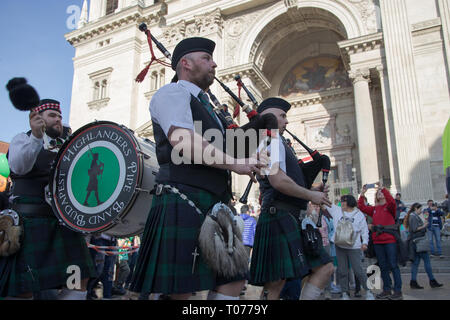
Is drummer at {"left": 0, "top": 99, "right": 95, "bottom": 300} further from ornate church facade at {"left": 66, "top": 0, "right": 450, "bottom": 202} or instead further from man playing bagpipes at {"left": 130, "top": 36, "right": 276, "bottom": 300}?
ornate church facade at {"left": 66, "top": 0, "right": 450, "bottom": 202}

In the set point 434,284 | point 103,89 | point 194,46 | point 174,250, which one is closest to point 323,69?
point 103,89

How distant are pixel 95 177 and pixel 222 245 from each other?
1.24 meters

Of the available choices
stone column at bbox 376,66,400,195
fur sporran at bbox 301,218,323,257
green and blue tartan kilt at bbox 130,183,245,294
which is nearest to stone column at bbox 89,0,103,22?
stone column at bbox 376,66,400,195

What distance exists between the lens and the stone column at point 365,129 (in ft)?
42.8

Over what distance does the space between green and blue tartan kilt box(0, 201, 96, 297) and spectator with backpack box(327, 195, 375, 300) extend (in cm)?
418

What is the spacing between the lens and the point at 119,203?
2217 mm

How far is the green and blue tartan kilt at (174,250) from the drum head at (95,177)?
0.54 meters

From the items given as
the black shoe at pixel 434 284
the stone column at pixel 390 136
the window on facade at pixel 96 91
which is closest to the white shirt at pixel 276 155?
the black shoe at pixel 434 284

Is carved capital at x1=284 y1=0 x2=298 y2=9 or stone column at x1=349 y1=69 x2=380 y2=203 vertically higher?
carved capital at x1=284 y1=0 x2=298 y2=9

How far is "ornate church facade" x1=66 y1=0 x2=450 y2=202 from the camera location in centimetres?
1222

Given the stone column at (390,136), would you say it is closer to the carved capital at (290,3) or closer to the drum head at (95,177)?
the carved capital at (290,3)

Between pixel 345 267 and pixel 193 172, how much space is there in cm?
466
